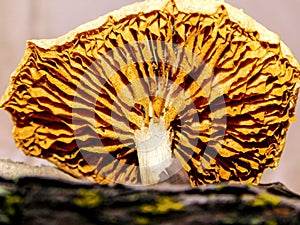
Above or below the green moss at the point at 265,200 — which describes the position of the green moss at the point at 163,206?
below

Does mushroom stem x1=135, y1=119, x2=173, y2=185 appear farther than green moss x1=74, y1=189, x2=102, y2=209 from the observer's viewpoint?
Yes

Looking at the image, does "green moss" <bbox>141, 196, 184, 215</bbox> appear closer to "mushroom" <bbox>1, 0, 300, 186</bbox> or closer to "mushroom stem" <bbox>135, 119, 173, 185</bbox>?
"mushroom" <bbox>1, 0, 300, 186</bbox>

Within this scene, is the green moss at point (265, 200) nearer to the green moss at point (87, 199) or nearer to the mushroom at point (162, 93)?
the green moss at point (87, 199)

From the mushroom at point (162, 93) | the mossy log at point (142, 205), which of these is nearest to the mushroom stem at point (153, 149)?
the mushroom at point (162, 93)

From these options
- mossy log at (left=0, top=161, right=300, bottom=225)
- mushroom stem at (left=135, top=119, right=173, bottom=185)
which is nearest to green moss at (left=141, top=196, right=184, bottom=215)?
mossy log at (left=0, top=161, right=300, bottom=225)

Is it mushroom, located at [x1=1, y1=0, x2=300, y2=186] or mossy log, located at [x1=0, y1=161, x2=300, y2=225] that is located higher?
mushroom, located at [x1=1, y1=0, x2=300, y2=186]

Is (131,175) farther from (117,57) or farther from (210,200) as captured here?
(210,200)

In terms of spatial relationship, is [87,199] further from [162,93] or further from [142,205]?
[162,93]

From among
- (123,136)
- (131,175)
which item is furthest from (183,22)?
(131,175)
